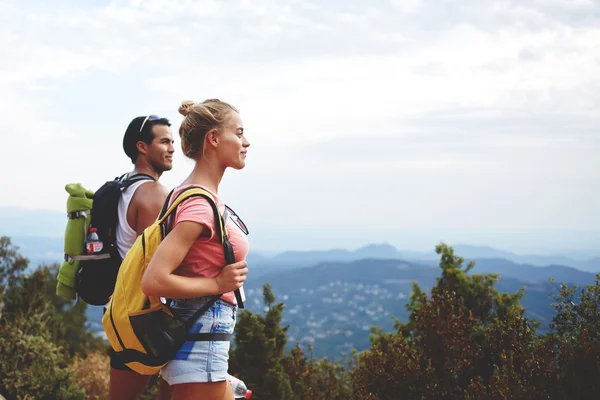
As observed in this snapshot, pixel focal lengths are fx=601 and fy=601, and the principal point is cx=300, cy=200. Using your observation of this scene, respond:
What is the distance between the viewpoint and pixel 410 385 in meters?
4.88

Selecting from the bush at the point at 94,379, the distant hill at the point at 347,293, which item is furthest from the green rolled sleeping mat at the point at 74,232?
the distant hill at the point at 347,293

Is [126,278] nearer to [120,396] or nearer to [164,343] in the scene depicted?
[164,343]

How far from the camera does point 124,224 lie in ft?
12.4

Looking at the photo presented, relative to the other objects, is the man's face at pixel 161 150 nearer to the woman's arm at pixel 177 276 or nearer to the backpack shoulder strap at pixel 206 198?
the backpack shoulder strap at pixel 206 198

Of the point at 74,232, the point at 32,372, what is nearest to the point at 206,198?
the point at 74,232

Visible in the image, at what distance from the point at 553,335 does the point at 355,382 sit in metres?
1.86

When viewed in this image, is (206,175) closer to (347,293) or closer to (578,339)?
(578,339)

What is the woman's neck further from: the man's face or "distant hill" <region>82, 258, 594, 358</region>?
"distant hill" <region>82, 258, 594, 358</region>

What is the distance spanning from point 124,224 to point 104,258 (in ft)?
0.85

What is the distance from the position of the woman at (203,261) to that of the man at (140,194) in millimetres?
1000

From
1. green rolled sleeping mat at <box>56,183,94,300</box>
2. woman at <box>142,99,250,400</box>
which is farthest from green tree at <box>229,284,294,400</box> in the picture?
woman at <box>142,99,250,400</box>

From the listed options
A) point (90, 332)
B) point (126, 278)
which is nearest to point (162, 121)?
point (126, 278)

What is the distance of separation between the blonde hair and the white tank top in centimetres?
106

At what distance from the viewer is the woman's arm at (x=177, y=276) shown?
2.40 metres
